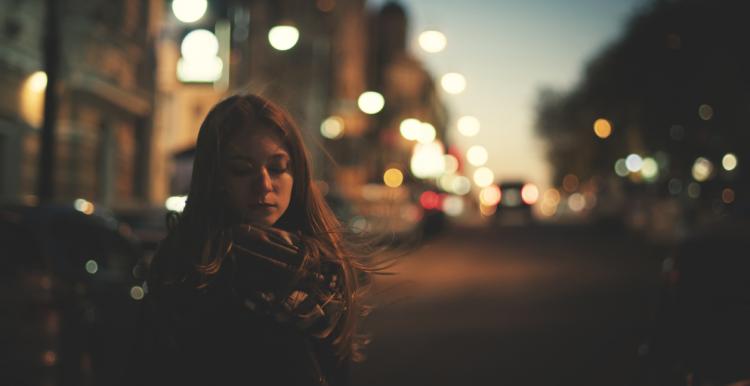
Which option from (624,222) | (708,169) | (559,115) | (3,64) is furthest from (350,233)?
(559,115)

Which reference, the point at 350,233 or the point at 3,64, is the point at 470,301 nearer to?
the point at 3,64

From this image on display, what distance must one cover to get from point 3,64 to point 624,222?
106 ft

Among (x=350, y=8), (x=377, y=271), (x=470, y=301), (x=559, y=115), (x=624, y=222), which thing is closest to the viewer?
(x=377, y=271)

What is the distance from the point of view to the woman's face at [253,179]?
94.3 inches

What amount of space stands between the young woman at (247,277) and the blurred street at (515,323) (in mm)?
1571

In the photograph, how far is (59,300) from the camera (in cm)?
673

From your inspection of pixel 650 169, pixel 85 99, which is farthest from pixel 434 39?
pixel 650 169

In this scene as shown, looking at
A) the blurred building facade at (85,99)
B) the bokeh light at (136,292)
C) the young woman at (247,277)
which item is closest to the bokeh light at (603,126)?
the blurred building facade at (85,99)

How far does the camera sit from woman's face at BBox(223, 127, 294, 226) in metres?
2.40

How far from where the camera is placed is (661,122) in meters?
42.5

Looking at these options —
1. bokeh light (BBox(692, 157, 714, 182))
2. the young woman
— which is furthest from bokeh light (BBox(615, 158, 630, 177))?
the young woman

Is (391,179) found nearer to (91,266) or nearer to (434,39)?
→ (434,39)

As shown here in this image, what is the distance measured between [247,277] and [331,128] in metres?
56.3

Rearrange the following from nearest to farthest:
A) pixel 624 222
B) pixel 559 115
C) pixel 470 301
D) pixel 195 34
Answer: pixel 470 301 → pixel 195 34 → pixel 624 222 → pixel 559 115
